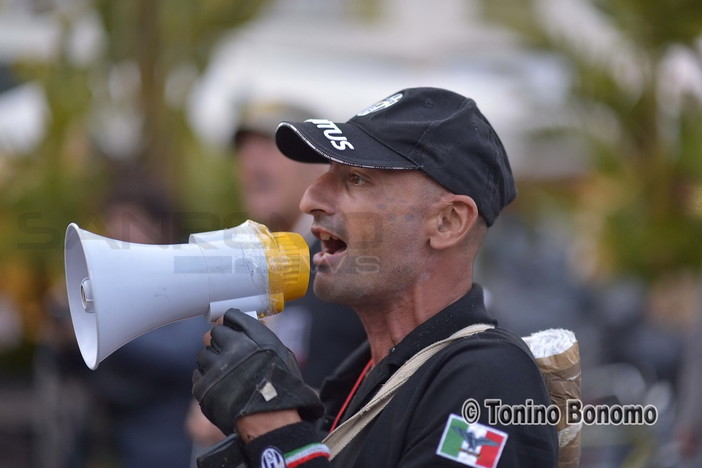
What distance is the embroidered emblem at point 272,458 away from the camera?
1.95m

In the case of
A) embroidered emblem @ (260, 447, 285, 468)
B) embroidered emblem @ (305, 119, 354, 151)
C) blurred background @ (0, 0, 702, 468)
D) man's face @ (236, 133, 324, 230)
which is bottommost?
blurred background @ (0, 0, 702, 468)

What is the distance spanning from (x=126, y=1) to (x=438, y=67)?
7580 millimetres

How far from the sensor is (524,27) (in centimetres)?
938

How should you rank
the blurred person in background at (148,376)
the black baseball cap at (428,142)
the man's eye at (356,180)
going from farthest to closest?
the blurred person in background at (148,376)
the man's eye at (356,180)
the black baseball cap at (428,142)

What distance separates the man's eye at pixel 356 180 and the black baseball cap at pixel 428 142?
0.10 meters

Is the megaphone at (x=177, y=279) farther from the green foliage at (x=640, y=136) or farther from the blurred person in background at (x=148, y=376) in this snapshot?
the green foliage at (x=640, y=136)

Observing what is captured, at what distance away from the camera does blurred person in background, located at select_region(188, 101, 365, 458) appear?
3453 millimetres

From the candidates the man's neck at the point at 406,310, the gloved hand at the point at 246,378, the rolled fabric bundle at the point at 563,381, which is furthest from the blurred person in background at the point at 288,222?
the gloved hand at the point at 246,378

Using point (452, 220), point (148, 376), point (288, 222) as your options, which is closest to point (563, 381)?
point (452, 220)

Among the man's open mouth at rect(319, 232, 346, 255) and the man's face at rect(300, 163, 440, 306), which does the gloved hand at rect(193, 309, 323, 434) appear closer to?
the man's face at rect(300, 163, 440, 306)

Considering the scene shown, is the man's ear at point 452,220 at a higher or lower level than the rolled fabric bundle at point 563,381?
higher

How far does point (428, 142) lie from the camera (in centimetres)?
220

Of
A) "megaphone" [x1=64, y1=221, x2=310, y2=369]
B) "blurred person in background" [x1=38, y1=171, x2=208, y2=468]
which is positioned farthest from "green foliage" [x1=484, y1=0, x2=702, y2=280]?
"megaphone" [x1=64, y1=221, x2=310, y2=369]

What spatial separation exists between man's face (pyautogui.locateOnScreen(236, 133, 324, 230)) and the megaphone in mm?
1961
